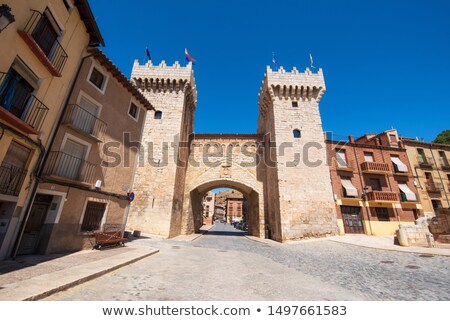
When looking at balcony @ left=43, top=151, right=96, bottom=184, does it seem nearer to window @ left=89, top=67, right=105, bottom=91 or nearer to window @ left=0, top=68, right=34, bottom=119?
window @ left=0, top=68, right=34, bottom=119

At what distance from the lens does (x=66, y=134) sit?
838 cm

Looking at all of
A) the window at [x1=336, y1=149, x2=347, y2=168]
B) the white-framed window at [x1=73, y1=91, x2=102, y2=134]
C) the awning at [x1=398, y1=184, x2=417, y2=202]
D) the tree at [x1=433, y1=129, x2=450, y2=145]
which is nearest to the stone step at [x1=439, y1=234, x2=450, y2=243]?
the awning at [x1=398, y1=184, x2=417, y2=202]

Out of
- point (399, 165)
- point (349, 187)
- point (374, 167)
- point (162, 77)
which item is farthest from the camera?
point (399, 165)

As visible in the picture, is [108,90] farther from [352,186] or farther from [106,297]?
[352,186]

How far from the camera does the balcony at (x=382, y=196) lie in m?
17.9

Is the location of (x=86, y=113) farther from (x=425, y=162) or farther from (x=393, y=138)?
(x=425, y=162)

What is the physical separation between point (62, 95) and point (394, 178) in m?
26.2

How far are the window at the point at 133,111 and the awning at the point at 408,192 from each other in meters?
24.1

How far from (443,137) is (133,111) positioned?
135ft

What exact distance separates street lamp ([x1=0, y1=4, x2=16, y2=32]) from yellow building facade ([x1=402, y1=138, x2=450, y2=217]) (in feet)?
96.0

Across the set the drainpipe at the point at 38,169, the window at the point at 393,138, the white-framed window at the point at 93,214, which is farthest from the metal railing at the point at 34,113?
the window at the point at 393,138

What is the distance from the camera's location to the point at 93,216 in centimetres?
980

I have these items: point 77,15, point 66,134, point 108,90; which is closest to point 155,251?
point 66,134

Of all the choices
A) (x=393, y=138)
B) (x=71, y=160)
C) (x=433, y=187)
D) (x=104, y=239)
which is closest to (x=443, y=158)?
(x=433, y=187)
